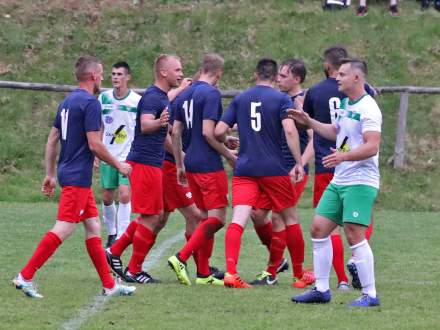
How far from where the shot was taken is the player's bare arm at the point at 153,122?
32.8 feet

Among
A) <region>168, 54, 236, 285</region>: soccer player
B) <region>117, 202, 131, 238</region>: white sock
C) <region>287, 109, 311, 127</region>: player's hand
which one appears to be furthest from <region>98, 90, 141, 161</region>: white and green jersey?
<region>287, 109, 311, 127</region>: player's hand

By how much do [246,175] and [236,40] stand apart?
13.6 meters

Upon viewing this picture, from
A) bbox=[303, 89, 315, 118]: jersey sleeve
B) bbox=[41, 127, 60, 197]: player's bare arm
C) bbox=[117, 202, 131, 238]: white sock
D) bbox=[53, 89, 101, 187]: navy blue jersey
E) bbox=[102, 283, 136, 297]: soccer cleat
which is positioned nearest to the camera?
bbox=[53, 89, 101, 187]: navy blue jersey

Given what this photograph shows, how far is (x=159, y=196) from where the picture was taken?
10211 millimetres

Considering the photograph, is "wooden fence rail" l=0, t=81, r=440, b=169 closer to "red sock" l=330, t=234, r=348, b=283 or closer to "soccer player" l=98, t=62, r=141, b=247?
"soccer player" l=98, t=62, r=141, b=247

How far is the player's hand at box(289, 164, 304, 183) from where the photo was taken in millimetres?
9812

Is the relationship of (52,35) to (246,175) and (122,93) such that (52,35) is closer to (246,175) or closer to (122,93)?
(122,93)

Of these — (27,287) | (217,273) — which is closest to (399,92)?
(217,273)

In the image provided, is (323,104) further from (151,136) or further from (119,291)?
(119,291)

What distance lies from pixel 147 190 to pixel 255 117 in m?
1.24

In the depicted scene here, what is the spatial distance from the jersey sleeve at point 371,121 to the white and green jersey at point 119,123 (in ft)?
16.9

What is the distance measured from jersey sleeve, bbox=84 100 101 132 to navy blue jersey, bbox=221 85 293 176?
1480mm

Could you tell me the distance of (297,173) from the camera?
9.84 metres

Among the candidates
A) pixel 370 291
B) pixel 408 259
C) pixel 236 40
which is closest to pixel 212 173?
pixel 370 291
